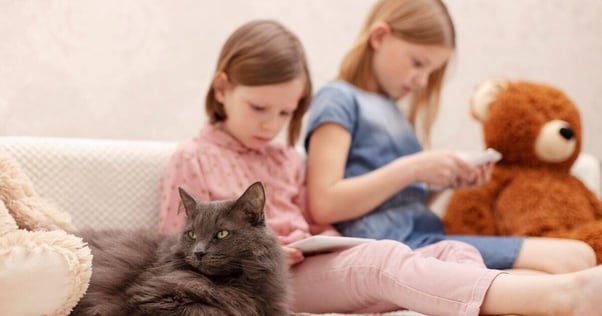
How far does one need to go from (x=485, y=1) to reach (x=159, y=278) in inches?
73.5

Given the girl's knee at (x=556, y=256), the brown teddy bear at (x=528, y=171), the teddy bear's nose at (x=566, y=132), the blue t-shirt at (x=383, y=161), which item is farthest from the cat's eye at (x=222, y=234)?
the teddy bear's nose at (x=566, y=132)

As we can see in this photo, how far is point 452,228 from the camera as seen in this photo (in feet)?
5.89

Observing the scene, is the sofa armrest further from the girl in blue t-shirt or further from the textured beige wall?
the girl in blue t-shirt

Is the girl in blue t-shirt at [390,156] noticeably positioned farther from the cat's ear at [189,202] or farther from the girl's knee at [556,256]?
the cat's ear at [189,202]

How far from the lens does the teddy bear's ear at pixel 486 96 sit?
1751 mm

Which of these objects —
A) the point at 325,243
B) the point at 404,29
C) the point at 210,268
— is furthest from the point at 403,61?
the point at 210,268

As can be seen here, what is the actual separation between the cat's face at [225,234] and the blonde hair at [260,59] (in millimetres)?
453

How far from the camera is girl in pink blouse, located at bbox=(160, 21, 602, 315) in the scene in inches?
39.7

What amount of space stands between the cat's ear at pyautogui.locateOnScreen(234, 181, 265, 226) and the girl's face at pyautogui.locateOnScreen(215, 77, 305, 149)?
0.42m

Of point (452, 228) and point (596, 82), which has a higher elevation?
point (596, 82)

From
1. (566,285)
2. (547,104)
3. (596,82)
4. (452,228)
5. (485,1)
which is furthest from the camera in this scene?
(596,82)

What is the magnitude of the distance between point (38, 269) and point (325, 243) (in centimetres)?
60

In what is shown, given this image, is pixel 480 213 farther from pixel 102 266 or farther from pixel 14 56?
pixel 14 56

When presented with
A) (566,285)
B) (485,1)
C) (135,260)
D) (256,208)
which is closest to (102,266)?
(135,260)
